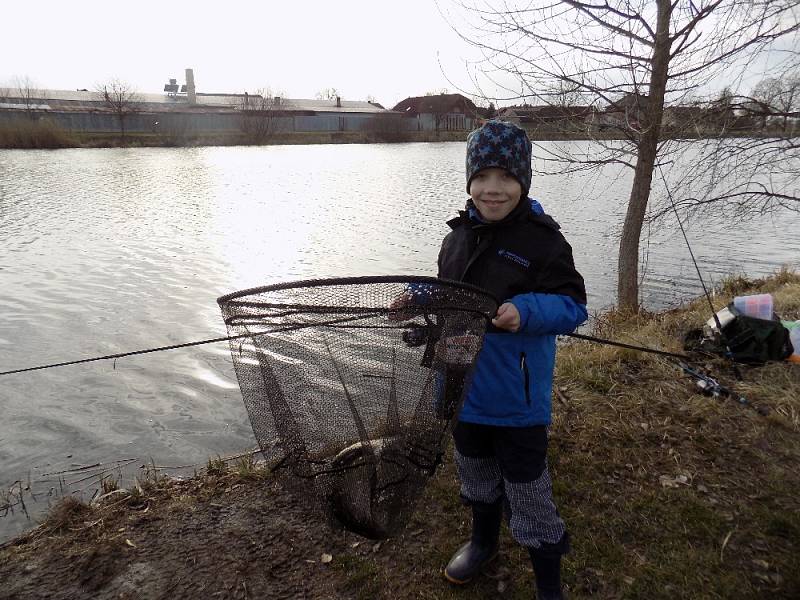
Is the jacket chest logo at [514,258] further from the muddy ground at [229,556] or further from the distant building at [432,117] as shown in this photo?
the distant building at [432,117]

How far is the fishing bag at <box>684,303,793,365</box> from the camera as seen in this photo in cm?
486

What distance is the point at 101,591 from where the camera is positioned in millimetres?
2838

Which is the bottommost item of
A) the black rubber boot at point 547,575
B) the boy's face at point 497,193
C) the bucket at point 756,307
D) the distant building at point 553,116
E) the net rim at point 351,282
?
the black rubber boot at point 547,575

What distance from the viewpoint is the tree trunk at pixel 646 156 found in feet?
18.4

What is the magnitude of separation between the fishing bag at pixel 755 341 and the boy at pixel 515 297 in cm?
344

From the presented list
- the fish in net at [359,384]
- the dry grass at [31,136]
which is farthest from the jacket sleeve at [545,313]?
the dry grass at [31,136]

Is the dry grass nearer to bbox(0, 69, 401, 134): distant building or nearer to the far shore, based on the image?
the far shore

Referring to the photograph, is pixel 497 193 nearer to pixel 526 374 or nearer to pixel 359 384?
Result: pixel 526 374

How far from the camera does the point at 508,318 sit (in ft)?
6.79

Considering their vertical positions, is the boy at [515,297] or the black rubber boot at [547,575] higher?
the boy at [515,297]

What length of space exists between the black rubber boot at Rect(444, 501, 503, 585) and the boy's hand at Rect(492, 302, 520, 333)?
107 cm

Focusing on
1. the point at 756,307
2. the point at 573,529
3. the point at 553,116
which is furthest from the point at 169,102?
the point at 573,529

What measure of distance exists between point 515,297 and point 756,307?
429cm

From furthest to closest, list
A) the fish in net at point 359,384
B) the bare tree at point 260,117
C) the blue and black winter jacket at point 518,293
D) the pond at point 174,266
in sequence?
the bare tree at point 260,117 < the pond at point 174,266 < the blue and black winter jacket at point 518,293 < the fish in net at point 359,384
